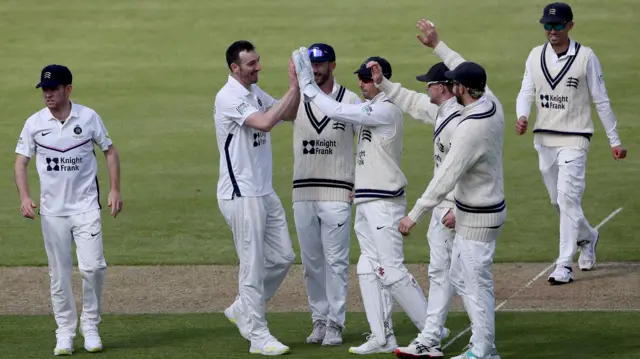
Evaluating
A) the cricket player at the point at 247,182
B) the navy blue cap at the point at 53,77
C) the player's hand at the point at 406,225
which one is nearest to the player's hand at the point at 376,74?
the cricket player at the point at 247,182

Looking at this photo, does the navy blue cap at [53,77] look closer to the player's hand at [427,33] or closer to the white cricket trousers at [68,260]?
the white cricket trousers at [68,260]

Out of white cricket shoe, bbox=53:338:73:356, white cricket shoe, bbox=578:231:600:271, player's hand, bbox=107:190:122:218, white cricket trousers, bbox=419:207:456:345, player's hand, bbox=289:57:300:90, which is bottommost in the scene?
white cricket shoe, bbox=53:338:73:356

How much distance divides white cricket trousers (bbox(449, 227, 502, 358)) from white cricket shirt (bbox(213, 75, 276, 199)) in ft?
5.66

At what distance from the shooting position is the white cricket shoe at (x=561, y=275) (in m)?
12.0

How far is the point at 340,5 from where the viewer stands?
2339 centimetres

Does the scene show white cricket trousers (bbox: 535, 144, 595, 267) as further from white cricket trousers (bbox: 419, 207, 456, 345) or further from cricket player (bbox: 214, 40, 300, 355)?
cricket player (bbox: 214, 40, 300, 355)

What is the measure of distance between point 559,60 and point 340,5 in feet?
38.0

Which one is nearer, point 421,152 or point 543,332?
point 543,332

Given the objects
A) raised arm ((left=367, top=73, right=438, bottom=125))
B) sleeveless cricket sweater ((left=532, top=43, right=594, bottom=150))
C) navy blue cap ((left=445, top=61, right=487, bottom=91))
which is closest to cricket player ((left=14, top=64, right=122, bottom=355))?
raised arm ((left=367, top=73, right=438, bottom=125))

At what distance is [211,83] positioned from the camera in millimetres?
20109

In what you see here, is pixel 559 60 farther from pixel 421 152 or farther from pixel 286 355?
pixel 421 152

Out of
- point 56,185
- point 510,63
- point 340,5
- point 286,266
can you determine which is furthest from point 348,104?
point 340,5

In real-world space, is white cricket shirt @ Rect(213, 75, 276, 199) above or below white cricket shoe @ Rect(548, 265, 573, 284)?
above

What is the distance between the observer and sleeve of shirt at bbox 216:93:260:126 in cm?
963
